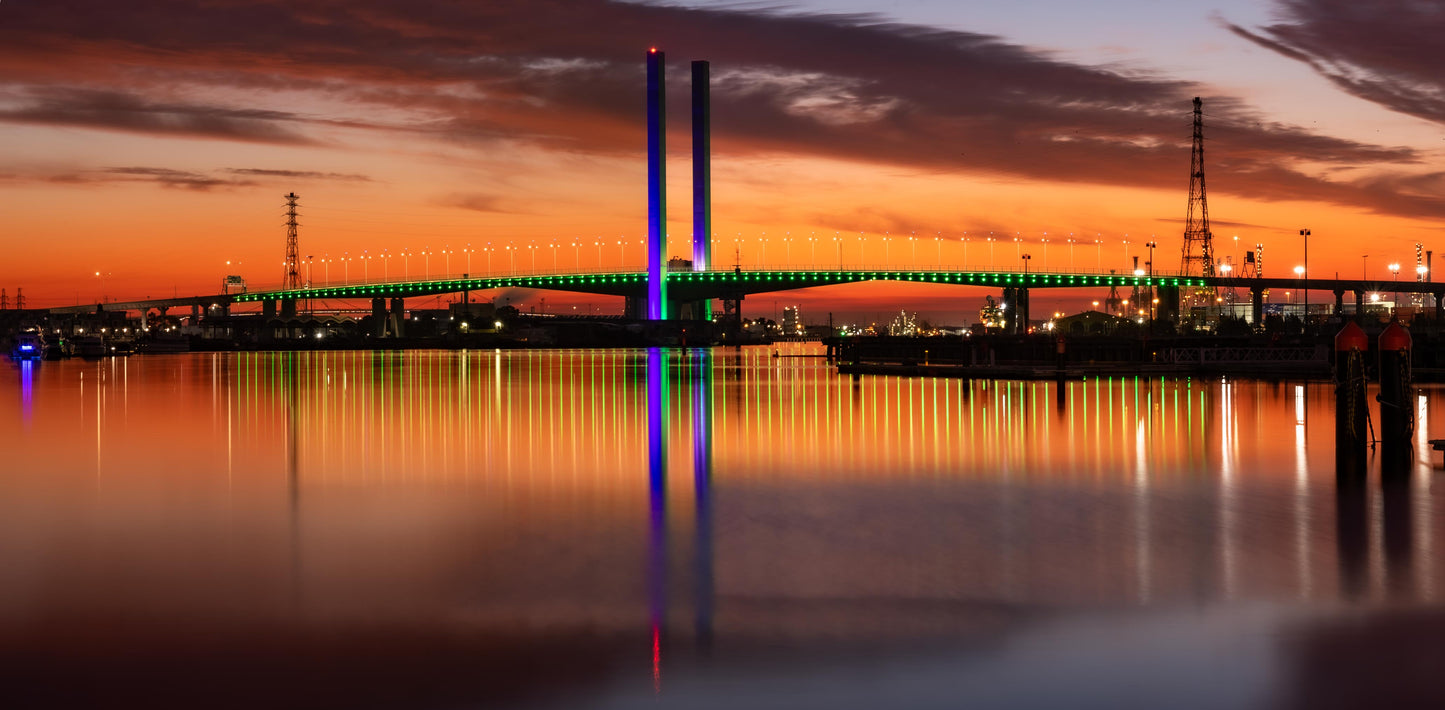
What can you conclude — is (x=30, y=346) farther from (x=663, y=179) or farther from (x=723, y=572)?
(x=723, y=572)

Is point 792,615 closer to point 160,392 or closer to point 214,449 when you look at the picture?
point 214,449

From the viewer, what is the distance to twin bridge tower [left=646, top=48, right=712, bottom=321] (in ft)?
490

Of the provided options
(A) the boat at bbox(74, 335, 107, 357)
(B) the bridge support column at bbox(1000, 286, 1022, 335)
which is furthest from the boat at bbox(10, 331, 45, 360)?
(B) the bridge support column at bbox(1000, 286, 1022, 335)

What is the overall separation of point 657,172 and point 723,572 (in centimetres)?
13973

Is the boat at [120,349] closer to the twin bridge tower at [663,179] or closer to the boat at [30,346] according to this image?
the boat at [30,346]

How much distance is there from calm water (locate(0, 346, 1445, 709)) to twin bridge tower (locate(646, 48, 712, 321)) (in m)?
127

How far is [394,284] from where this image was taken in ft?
632

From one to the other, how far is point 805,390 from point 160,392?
21675 mm

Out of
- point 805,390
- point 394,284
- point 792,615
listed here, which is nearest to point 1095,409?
point 805,390

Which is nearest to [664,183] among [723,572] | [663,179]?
[663,179]

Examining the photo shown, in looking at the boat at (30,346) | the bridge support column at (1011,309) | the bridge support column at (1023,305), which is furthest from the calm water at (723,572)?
the bridge support column at (1023,305)

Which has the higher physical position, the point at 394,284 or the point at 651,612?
the point at 394,284

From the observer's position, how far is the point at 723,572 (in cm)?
1098

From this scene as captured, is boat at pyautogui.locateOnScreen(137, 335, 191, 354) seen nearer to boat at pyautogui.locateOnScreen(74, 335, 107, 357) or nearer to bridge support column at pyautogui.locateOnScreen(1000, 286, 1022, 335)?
boat at pyautogui.locateOnScreen(74, 335, 107, 357)
